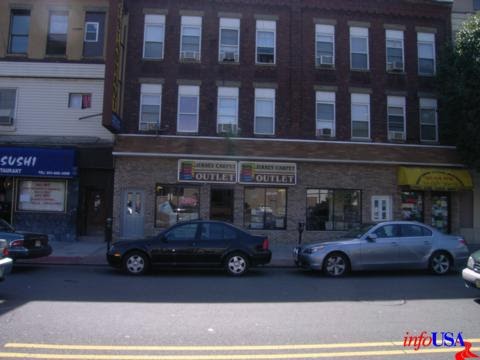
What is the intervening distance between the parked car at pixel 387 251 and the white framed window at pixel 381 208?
248 inches

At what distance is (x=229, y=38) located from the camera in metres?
17.9

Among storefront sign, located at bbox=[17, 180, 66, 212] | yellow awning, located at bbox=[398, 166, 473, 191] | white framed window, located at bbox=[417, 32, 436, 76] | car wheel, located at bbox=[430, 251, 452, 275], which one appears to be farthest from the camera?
white framed window, located at bbox=[417, 32, 436, 76]

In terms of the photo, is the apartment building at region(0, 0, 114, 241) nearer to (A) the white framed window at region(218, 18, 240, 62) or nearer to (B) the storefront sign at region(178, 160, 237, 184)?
(B) the storefront sign at region(178, 160, 237, 184)

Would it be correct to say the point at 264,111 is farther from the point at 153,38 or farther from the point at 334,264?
the point at 334,264

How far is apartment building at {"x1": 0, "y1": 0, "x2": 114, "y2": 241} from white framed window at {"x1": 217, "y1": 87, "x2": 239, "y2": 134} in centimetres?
475

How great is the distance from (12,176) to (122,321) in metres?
13.0

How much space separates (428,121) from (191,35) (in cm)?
1128

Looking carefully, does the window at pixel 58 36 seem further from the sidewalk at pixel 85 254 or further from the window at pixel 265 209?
the window at pixel 265 209

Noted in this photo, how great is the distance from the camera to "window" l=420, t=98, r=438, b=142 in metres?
18.3

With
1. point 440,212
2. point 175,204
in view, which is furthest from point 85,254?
point 440,212

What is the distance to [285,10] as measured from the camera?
59.1ft

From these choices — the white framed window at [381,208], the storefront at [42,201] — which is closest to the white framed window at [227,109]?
the storefront at [42,201]

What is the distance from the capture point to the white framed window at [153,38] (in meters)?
17.7

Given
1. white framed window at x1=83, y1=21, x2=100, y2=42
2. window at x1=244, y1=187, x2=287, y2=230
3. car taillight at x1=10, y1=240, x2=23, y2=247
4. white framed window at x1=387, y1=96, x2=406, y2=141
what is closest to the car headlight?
window at x1=244, y1=187, x2=287, y2=230
